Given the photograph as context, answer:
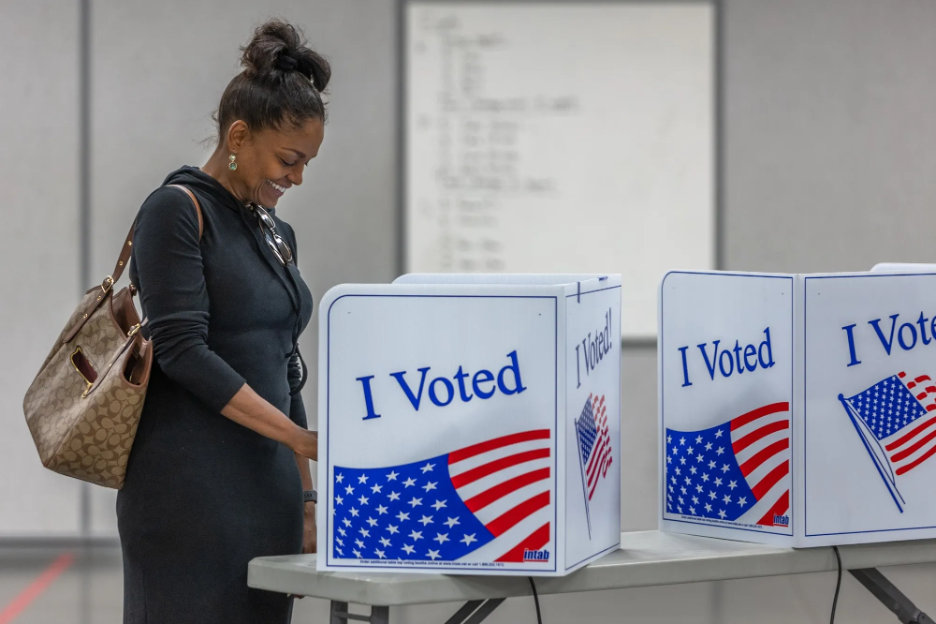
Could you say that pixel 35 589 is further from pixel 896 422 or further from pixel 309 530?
pixel 896 422

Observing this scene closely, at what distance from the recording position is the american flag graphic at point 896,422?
1321 mm

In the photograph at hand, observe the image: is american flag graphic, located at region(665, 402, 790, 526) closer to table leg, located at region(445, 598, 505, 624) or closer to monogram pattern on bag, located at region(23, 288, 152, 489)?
table leg, located at region(445, 598, 505, 624)

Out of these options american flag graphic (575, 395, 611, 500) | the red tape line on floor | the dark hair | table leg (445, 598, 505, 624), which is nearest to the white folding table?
table leg (445, 598, 505, 624)

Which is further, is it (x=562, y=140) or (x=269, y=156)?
(x=562, y=140)

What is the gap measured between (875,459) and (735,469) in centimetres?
19

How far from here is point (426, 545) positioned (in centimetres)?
112

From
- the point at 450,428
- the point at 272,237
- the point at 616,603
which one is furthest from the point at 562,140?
the point at 450,428

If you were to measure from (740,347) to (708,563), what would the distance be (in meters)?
0.30

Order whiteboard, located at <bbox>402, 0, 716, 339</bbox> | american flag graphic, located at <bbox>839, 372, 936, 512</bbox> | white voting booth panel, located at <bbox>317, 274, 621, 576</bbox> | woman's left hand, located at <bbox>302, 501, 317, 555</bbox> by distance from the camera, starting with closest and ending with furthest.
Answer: white voting booth panel, located at <bbox>317, 274, 621, 576</bbox> < american flag graphic, located at <bbox>839, 372, 936, 512</bbox> < woman's left hand, located at <bbox>302, 501, 317, 555</bbox> < whiteboard, located at <bbox>402, 0, 716, 339</bbox>

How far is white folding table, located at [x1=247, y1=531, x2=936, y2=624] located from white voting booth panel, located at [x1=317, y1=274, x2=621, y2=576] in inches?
1.2

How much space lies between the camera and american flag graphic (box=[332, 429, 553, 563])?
1107mm

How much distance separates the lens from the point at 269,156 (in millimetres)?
1271

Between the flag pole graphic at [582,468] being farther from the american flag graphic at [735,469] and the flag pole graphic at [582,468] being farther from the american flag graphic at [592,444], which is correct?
the american flag graphic at [735,469]

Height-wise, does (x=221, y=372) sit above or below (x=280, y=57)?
below
